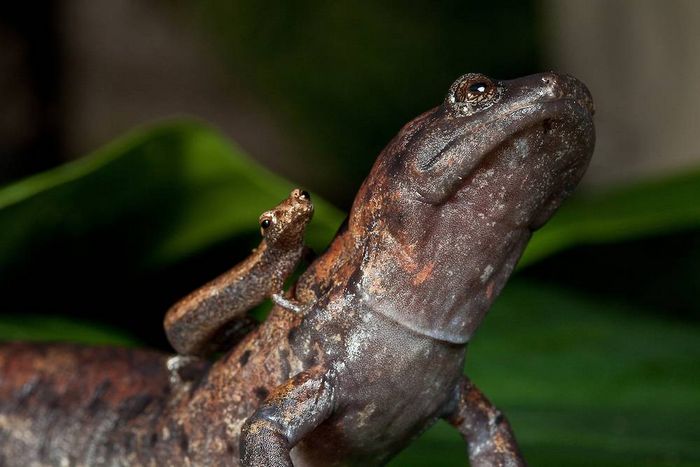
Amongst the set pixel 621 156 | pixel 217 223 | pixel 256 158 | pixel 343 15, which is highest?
pixel 343 15

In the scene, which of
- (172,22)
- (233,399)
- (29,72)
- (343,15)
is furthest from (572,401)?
(172,22)

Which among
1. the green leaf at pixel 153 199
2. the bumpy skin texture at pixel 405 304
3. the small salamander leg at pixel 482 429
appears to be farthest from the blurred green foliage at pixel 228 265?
the bumpy skin texture at pixel 405 304

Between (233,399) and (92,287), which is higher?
(233,399)

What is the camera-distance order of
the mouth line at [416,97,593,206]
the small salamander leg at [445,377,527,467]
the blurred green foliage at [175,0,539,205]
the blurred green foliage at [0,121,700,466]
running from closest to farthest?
1. the mouth line at [416,97,593,206]
2. the small salamander leg at [445,377,527,467]
3. the blurred green foliage at [0,121,700,466]
4. the blurred green foliage at [175,0,539,205]

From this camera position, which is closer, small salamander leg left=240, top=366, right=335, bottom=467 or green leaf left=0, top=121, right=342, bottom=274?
small salamander leg left=240, top=366, right=335, bottom=467

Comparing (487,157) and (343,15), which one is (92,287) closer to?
(487,157)

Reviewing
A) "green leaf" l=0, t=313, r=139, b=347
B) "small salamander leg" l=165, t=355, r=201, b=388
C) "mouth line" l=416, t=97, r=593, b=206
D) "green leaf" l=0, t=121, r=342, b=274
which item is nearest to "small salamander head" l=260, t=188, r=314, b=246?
"mouth line" l=416, t=97, r=593, b=206

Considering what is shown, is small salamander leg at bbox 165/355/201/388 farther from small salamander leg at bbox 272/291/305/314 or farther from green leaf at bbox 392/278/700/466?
green leaf at bbox 392/278/700/466
